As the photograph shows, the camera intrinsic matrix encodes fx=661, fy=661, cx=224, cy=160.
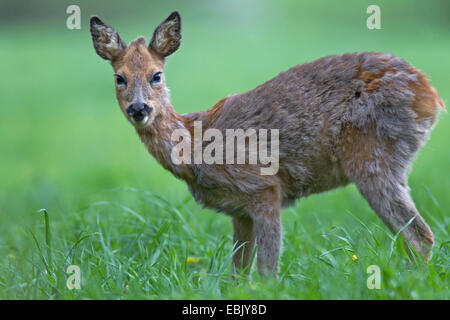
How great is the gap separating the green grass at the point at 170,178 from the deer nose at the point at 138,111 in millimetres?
924

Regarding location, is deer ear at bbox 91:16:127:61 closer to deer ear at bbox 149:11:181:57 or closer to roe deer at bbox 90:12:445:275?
roe deer at bbox 90:12:445:275

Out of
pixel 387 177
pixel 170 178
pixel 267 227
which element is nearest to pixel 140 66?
pixel 267 227

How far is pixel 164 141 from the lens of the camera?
211 inches

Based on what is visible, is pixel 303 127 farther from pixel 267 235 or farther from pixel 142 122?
pixel 142 122

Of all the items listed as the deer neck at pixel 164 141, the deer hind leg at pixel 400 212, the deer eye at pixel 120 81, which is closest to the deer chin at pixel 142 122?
Result: the deer neck at pixel 164 141

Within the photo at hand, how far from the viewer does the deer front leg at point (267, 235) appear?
511 cm

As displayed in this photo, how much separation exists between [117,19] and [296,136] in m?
24.3

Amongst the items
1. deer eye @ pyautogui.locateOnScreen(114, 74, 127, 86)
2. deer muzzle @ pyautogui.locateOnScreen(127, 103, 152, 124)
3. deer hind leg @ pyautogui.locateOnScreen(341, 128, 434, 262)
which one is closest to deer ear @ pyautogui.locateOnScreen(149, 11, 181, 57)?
deer eye @ pyautogui.locateOnScreen(114, 74, 127, 86)

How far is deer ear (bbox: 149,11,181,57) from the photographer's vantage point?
5445mm

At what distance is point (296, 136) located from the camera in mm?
5363

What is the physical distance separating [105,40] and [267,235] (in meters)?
2.07

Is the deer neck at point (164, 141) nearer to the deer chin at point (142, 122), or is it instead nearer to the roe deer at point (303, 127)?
the roe deer at point (303, 127)

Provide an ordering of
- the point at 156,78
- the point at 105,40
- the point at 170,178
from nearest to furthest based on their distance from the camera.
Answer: the point at 156,78, the point at 105,40, the point at 170,178
